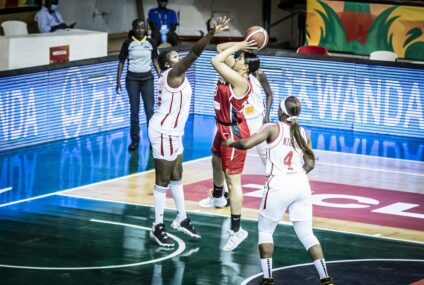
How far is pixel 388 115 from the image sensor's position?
21.9 meters

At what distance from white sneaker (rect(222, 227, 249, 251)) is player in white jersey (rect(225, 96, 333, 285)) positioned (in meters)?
1.77

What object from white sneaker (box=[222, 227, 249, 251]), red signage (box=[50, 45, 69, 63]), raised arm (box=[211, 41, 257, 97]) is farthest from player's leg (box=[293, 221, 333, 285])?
red signage (box=[50, 45, 69, 63])

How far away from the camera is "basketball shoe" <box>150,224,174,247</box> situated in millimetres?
13734

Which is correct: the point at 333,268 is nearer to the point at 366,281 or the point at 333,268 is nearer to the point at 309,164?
the point at 366,281

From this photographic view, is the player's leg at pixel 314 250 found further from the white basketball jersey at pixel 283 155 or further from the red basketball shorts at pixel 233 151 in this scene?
the red basketball shorts at pixel 233 151

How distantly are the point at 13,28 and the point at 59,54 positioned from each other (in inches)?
73.1

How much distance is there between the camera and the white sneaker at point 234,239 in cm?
1368

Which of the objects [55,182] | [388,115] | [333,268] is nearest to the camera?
[333,268]

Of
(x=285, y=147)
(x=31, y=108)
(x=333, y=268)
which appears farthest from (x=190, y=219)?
(x=31, y=108)

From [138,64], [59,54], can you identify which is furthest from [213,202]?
[59,54]

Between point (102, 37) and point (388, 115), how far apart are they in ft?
23.4

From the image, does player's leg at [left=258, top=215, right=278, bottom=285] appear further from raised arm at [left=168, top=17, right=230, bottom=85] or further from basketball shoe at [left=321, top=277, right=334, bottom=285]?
raised arm at [left=168, top=17, right=230, bottom=85]

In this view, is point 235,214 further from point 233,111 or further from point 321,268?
point 321,268

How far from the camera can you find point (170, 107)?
13.8m
